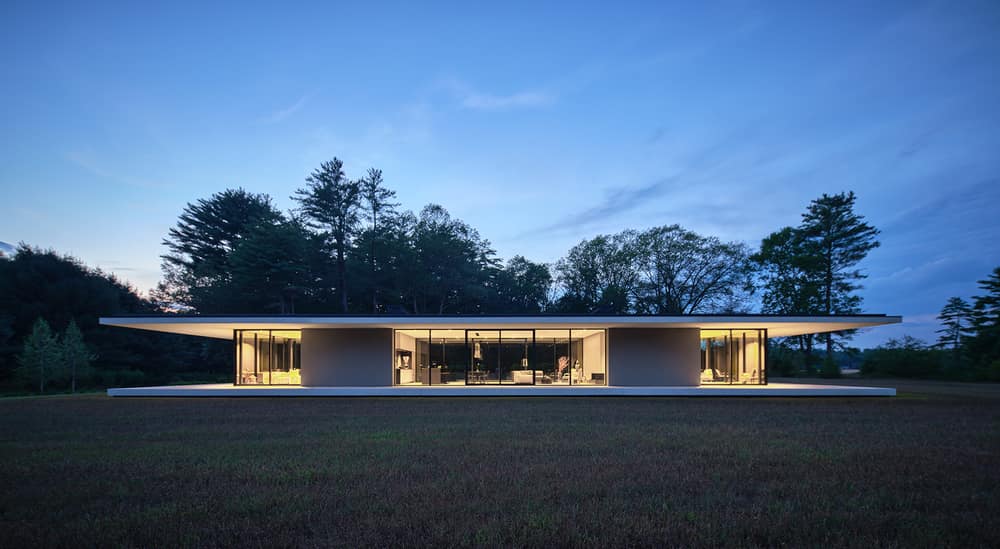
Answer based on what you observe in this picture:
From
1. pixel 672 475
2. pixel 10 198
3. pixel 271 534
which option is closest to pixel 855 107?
pixel 672 475

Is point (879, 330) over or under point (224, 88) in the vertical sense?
under

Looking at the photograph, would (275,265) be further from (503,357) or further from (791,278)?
(791,278)

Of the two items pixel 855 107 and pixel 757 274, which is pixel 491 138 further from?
pixel 757 274

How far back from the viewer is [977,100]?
27.2 meters

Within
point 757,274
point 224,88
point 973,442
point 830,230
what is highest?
point 224,88

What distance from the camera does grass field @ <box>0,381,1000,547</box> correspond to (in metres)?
3.60

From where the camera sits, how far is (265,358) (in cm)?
1941

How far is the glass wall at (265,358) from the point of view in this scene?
18656 mm

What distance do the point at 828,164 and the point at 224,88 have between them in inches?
1347

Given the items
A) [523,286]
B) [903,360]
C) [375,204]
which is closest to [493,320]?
[375,204]

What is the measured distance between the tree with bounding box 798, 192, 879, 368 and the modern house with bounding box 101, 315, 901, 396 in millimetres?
18168

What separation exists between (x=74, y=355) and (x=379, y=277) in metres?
16.2

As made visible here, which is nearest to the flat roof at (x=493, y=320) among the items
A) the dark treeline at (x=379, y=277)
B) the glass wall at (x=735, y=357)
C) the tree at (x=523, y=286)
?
the glass wall at (x=735, y=357)

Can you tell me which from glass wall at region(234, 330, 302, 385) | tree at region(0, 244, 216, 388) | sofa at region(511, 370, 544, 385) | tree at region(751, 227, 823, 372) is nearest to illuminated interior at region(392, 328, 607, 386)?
sofa at region(511, 370, 544, 385)
